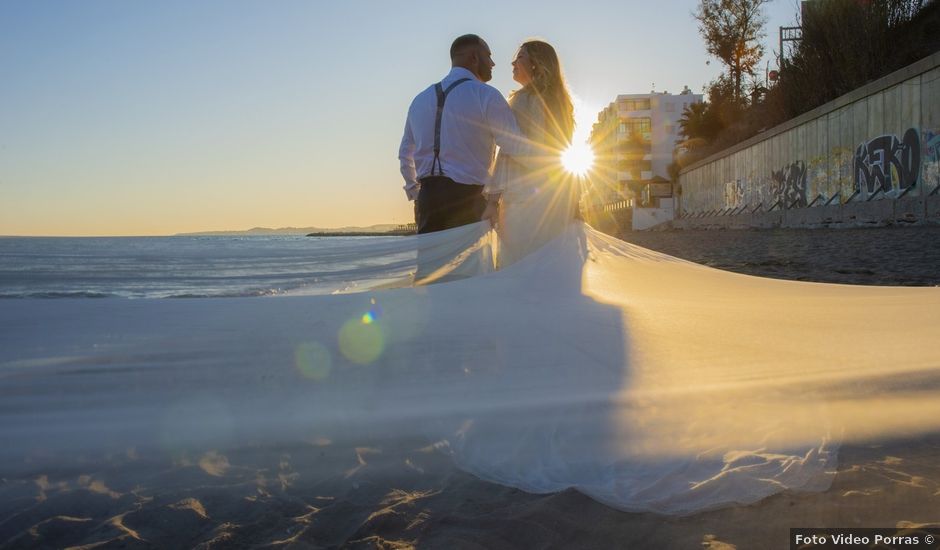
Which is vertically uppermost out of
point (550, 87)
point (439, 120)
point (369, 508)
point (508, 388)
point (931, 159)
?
point (931, 159)

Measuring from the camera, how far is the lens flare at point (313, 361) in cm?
149

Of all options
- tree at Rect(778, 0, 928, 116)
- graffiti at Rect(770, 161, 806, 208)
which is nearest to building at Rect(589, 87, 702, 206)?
graffiti at Rect(770, 161, 806, 208)

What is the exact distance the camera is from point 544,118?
3279 millimetres

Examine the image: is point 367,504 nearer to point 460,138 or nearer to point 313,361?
point 313,361

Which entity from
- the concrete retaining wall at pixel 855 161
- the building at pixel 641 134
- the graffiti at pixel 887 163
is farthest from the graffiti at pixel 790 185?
the building at pixel 641 134

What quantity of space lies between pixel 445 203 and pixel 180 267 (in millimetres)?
1229

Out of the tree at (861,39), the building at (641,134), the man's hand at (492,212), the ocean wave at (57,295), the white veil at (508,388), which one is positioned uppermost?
the building at (641,134)

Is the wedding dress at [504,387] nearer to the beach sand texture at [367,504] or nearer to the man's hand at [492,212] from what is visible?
the beach sand texture at [367,504]

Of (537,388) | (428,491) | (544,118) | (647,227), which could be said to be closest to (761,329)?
(537,388)

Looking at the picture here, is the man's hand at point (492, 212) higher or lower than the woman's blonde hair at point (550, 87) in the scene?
lower

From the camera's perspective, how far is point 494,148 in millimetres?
3305

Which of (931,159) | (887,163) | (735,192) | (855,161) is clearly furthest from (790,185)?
(931,159)

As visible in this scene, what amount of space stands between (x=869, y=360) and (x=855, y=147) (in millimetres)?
14381

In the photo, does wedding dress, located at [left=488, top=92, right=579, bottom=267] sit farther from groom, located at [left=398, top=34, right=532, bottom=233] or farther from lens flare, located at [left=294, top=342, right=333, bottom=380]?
lens flare, located at [left=294, top=342, right=333, bottom=380]
